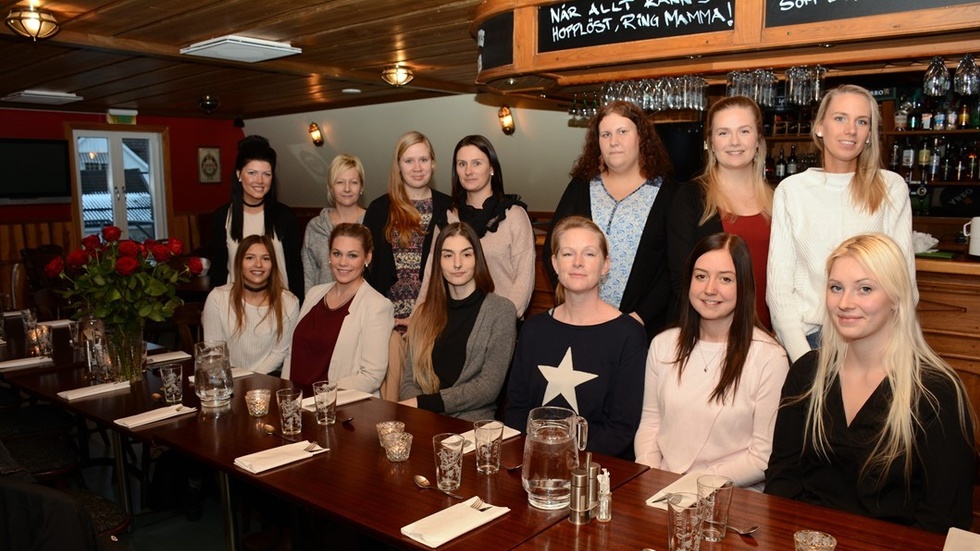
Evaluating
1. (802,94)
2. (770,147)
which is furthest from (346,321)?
(770,147)

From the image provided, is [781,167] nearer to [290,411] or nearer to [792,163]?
[792,163]

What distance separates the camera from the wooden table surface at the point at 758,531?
1.53 meters

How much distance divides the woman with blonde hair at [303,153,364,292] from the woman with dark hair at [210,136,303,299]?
0.07 m

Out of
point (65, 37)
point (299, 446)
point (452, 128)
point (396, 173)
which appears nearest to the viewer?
point (299, 446)

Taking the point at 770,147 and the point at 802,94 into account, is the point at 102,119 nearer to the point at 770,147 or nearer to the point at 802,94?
the point at 770,147

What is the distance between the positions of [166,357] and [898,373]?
9.40 feet

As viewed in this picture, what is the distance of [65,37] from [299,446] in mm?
3921

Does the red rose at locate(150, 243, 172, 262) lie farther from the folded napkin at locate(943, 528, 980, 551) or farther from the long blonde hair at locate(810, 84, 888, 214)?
the folded napkin at locate(943, 528, 980, 551)

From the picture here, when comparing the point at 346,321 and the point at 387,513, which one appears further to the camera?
the point at 346,321

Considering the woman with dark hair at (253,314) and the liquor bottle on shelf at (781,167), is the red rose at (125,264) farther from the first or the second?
the liquor bottle on shelf at (781,167)

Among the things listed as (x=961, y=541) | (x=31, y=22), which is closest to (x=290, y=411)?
(x=961, y=541)

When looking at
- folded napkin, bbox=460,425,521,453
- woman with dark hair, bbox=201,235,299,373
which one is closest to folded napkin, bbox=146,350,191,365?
woman with dark hair, bbox=201,235,299,373

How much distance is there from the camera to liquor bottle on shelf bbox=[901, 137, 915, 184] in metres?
6.54

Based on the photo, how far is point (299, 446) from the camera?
2.14 metres
